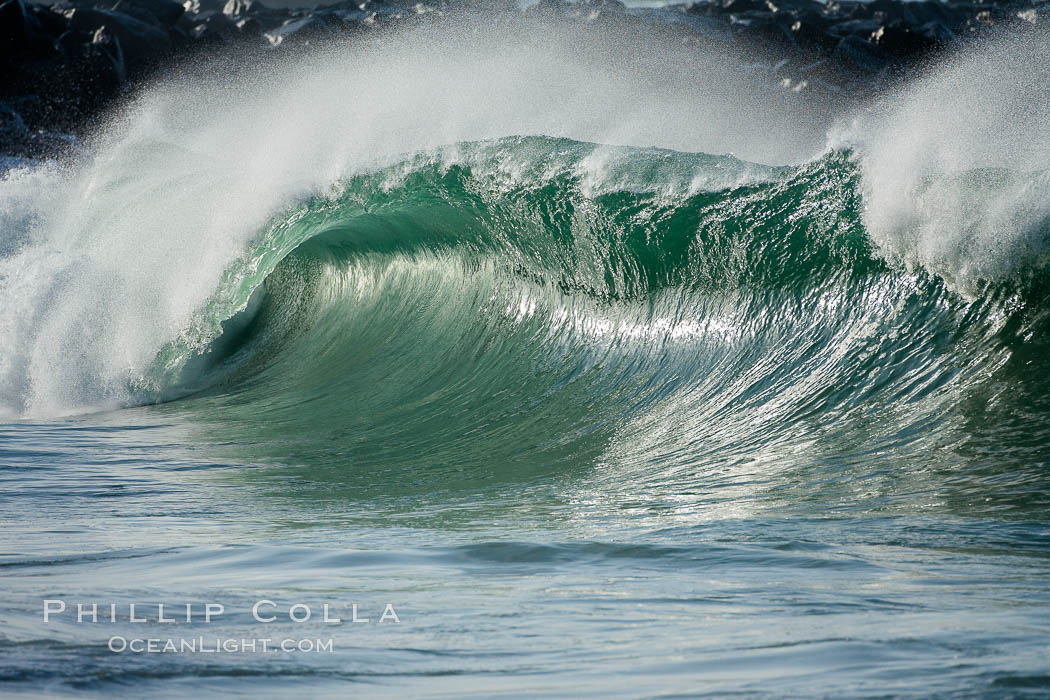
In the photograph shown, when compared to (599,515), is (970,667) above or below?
Answer: above

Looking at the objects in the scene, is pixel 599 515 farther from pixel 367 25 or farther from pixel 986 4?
pixel 986 4

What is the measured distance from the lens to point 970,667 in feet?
4.89

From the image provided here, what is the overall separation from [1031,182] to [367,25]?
60.0 meters

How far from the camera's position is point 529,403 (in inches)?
214

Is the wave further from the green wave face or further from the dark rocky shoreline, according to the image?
the dark rocky shoreline

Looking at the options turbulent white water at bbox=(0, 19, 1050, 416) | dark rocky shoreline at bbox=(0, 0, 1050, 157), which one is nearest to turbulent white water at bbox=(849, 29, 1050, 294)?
turbulent white water at bbox=(0, 19, 1050, 416)

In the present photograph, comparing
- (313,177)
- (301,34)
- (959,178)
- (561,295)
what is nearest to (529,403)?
(561,295)

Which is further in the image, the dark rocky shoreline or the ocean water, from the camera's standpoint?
the dark rocky shoreline

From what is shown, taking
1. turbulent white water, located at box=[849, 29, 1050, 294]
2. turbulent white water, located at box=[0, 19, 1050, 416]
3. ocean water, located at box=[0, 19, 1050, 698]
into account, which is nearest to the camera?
ocean water, located at box=[0, 19, 1050, 698]

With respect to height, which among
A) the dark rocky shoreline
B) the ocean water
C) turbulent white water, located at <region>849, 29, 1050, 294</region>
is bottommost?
the ocean water

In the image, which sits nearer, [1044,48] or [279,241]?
[1044,48]

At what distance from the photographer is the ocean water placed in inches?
69.1

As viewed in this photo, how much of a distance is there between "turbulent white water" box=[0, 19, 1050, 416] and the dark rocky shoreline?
38.7 m

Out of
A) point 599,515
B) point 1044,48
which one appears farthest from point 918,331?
point 1044,48
